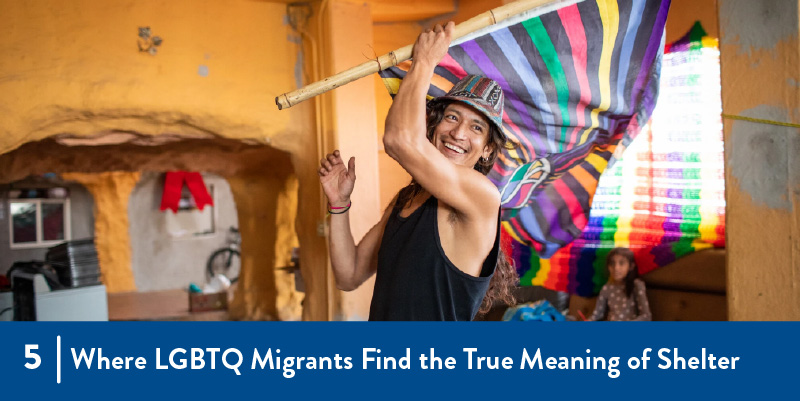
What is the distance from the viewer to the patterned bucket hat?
5.96 feet

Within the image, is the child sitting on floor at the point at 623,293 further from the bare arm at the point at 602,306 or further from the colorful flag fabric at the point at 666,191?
the colorful flag fabric at the point at 666,191

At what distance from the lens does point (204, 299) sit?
27.2 feet

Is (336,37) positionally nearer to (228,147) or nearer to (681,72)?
(228,147)

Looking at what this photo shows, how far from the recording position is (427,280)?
1.70m

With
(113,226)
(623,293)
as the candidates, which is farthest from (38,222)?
(623,293)

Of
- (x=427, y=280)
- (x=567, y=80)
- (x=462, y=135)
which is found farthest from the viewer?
(x=567, y=80)

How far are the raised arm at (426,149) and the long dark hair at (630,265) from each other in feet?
9.07

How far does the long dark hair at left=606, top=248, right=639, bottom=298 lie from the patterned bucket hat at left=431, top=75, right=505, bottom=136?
2.61 meters

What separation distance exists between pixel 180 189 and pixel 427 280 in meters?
10.4

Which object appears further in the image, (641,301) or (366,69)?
(641,301)

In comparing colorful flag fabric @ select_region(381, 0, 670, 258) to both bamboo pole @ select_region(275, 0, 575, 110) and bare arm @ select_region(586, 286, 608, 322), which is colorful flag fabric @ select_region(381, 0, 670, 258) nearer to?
bamboo pole @ select_region(275, 0, 575, 110)

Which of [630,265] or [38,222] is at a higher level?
[38,222]

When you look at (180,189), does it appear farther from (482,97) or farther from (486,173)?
(482,97)

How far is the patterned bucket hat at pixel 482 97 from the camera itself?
1816mm
